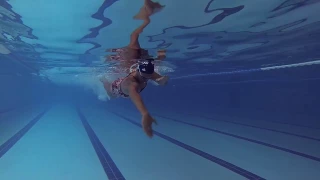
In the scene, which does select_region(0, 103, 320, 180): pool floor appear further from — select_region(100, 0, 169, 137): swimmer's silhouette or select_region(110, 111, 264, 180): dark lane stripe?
select_region(100, 0, 169, 137): swimmer's silhouette

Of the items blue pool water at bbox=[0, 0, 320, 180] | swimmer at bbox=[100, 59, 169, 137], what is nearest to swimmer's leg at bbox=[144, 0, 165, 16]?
blue pool water at bbox=[0, 0, 320, 180]

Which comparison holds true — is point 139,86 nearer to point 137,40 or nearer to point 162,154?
point 162,154

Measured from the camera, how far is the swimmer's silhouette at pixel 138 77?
115 inches

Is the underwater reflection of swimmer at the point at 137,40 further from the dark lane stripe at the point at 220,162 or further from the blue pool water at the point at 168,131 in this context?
the dark lane stripe at the point at 220,162

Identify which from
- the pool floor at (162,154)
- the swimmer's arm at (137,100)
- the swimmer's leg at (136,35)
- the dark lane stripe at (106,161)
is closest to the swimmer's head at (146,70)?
the swimmer's arm at (137,100)

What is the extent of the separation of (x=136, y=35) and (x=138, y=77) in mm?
3412

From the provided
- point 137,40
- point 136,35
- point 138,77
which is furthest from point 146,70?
point 137,40

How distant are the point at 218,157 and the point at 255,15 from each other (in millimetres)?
3970

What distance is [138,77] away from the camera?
4.11m

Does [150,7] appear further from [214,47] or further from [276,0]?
[214,47]

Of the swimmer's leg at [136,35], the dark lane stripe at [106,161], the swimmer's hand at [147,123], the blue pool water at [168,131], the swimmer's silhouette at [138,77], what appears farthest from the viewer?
the swimmer's leg at [136,35]

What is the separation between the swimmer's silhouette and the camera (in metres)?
2.91

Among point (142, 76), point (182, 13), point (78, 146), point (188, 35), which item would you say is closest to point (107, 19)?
point (182, 13)

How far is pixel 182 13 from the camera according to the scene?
18.5 ft
